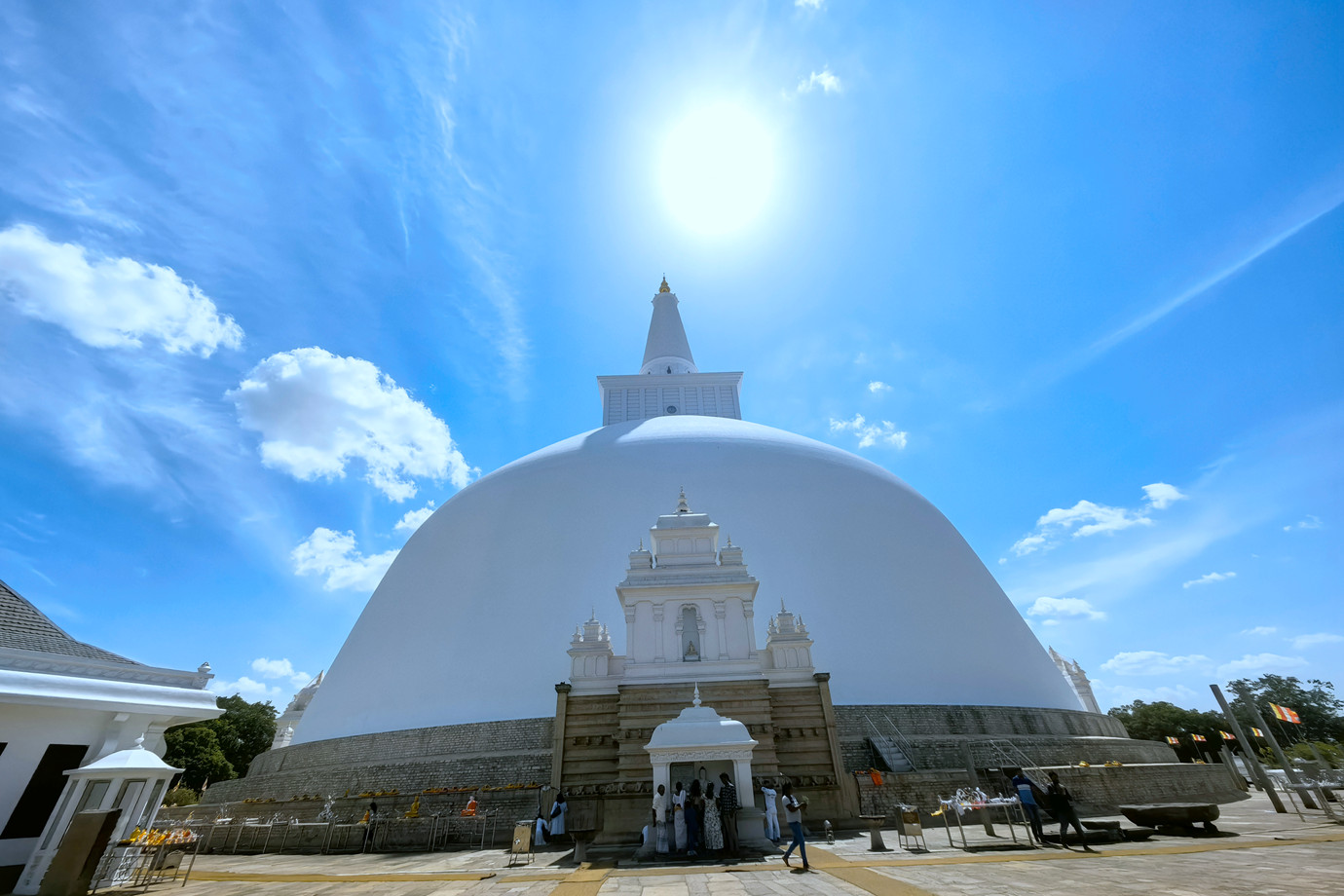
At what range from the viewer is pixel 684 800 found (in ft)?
38.8

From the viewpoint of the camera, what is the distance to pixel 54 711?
9781 millimetres

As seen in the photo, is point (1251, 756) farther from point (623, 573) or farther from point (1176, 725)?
point (1176, 725)

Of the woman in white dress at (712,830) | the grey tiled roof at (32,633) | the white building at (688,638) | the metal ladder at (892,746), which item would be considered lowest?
the woman in white dress at (712,830)

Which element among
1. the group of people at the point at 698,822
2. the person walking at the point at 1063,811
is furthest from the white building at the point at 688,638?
the person walking at the point at 1063,811

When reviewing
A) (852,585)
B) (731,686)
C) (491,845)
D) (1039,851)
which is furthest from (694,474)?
(1039,851)

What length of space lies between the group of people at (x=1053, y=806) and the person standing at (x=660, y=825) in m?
6.73

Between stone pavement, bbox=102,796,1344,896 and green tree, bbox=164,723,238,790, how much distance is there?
38394 mm

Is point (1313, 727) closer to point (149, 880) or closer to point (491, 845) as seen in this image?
point (491, 845)

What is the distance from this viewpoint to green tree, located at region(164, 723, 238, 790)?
4134cm

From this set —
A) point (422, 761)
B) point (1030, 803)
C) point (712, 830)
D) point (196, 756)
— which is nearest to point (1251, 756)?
point (1030, 803)

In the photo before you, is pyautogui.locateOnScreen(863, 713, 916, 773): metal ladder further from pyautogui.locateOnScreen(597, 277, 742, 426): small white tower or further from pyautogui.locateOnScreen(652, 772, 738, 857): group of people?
pyautogui.locateOnScreen(597, 277, 742, 426): small white tower

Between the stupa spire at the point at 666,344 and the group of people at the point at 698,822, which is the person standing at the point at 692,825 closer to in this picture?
the group of people at the point at 698,822

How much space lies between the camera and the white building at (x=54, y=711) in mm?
9266

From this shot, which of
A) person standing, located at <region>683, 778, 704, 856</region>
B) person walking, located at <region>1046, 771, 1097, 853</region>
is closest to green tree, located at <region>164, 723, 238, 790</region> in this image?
person standing, located at <region>683, 778, 704, 856</region>
